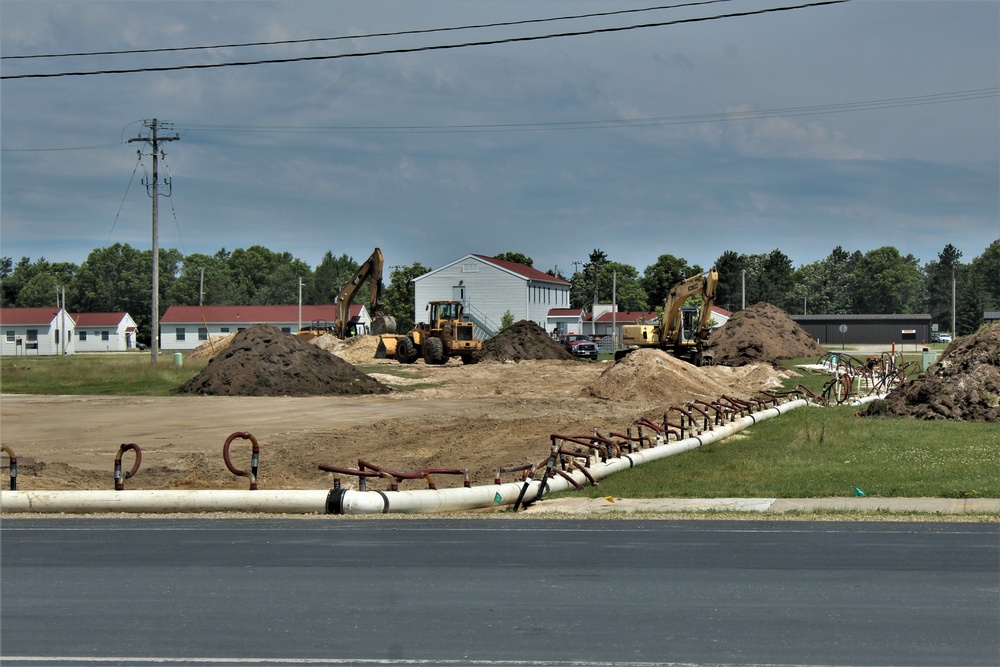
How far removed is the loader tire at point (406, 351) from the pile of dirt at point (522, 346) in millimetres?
4999

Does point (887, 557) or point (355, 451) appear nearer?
point (887, 557)

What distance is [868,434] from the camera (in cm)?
2233

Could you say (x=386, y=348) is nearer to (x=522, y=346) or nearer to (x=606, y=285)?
(x=522, y=346)

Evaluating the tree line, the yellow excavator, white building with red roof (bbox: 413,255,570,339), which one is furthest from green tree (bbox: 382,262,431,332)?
the yellow excavator

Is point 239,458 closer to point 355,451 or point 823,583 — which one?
point 355,451

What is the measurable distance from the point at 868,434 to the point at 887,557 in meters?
12.1

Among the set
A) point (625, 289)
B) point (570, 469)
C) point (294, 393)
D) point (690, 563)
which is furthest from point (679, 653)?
point (625, 289)

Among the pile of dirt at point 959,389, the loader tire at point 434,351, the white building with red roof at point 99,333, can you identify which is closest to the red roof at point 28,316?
the white building with red roof at point 99,333

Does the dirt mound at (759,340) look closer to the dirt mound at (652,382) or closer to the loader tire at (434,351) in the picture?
the loader tire at (434,351)

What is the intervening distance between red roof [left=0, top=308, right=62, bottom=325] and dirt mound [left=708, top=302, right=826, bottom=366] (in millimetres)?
68691

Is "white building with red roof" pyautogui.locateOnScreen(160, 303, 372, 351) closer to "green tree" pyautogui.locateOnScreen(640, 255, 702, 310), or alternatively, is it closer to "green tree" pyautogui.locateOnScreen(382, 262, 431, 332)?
"green tree" pyautogui.locateOnScreen(382, 262, 431, 332)

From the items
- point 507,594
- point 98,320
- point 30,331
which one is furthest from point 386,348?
point 98,320

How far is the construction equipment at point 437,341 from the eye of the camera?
2267 inches

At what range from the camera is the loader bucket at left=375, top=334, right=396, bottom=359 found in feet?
196
